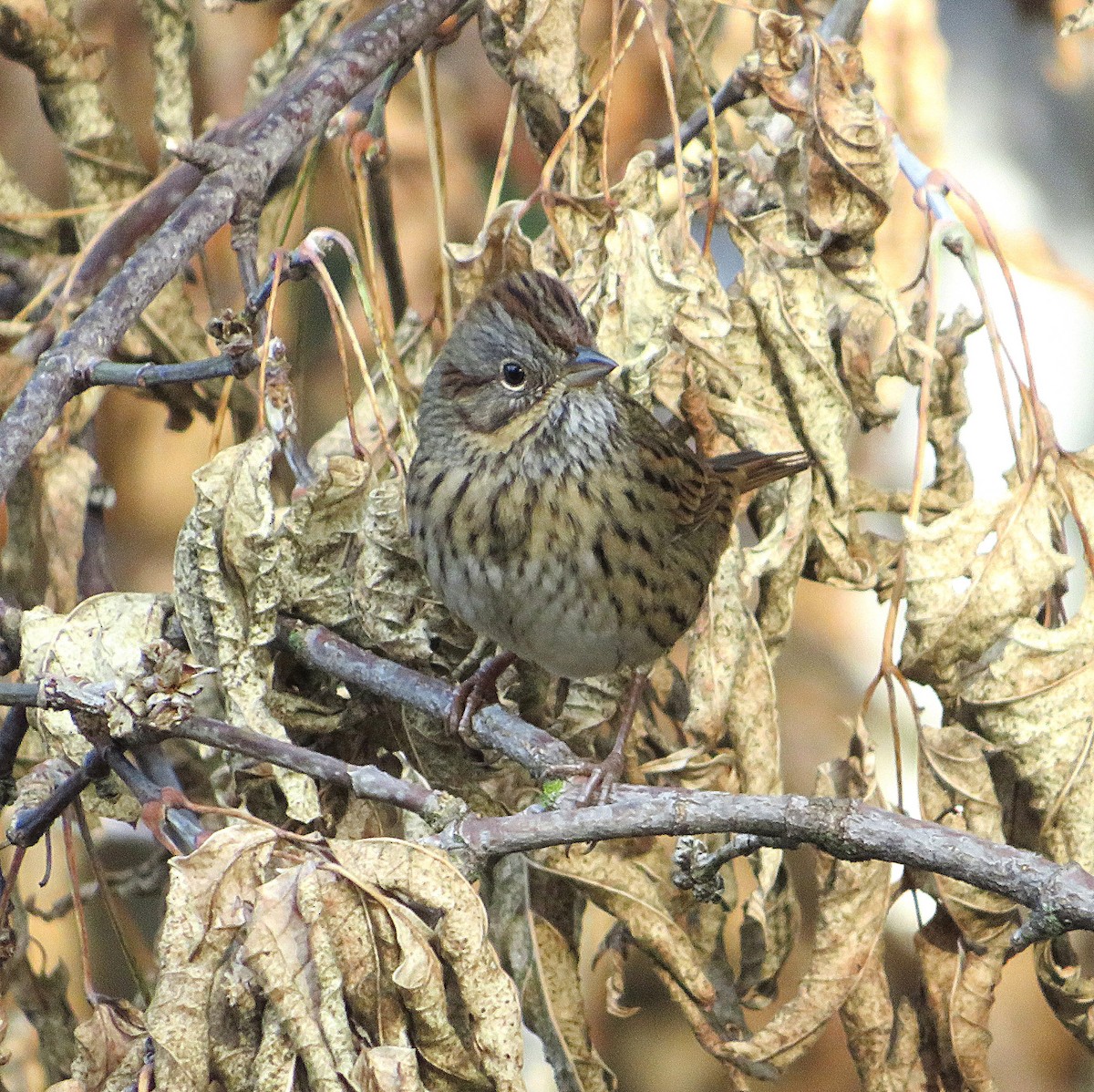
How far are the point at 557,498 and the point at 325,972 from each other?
117 cm

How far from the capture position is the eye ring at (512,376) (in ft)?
8.77

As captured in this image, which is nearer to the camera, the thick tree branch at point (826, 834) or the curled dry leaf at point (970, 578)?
the thick tree branch at point (826, 834)

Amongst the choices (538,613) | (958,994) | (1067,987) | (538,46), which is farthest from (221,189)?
(1067,987)

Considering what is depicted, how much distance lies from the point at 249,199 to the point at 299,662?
779 millimetres

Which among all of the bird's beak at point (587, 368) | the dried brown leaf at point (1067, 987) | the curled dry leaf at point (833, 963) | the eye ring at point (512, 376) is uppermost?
the eye ring at point (512, 376)

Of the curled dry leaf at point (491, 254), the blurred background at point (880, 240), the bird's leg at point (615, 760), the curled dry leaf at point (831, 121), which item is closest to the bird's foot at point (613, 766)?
the bird's leg at point (615, 760)

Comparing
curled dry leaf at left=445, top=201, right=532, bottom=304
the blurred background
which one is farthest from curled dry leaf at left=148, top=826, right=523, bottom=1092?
the blurred background

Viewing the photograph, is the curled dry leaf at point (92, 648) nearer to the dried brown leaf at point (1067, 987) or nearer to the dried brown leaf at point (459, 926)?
the dried brown leaf at point (459, 926)

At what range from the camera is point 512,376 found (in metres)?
2.70

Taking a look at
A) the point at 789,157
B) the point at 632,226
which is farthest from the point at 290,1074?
the point at 789,157

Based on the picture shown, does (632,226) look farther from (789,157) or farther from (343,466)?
(343,466)

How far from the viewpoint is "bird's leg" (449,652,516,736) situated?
7.73 feet

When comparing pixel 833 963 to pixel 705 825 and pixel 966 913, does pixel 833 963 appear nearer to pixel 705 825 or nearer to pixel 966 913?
pixel 966 913

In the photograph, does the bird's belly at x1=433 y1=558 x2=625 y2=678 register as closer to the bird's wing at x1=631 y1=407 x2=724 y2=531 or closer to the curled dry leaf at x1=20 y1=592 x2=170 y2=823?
the bird's wing at x1=631 y1=407 x2=724 y2=531
